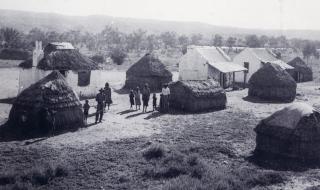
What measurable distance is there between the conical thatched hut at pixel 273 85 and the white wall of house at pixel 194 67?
6172 mm

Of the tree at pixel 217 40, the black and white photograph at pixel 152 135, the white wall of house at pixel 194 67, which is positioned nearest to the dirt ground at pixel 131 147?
the black and white photograph at pixel 152 135

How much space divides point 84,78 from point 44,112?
32.1 feet

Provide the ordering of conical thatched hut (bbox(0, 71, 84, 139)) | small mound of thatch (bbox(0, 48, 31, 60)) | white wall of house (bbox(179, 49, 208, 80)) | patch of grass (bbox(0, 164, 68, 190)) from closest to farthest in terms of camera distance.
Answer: patch of grass (bbox(0, 164, 68, 190))
conical thatched hut (bbox(0, 71, 84, 139))
white wall of house (bbox(179, 49, 208, 80))
small mound of thatch (bbox(0, 48, 31, 60))

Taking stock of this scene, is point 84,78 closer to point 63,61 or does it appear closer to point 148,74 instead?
point 63,61

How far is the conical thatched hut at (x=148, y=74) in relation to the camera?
30.4 metres

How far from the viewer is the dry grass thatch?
2364 cm

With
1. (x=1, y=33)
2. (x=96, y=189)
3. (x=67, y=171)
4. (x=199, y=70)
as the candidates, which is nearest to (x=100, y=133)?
(x=67, y=171)

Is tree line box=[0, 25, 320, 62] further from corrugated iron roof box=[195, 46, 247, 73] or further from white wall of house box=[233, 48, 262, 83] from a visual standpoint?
white wall of house box=[233, 48, 262, 83]

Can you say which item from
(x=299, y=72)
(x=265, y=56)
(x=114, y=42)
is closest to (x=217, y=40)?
(x=114, y=42)

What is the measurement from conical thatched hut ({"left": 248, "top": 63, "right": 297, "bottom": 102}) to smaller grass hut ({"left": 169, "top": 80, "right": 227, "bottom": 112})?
18.7ft

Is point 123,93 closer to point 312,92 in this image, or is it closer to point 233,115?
point 233,115

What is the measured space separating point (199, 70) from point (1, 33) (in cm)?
4306

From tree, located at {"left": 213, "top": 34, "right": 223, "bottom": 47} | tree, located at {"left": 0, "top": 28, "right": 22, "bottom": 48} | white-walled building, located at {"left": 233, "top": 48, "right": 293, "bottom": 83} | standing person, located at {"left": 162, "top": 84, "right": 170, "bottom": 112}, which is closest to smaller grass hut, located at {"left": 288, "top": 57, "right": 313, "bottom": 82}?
white-walled building, located at {"left": 233, "top": 48, "right": 293, "bottom": 83}

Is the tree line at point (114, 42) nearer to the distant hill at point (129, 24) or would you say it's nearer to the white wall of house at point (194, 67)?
the white wall of house at point (194, 67)
